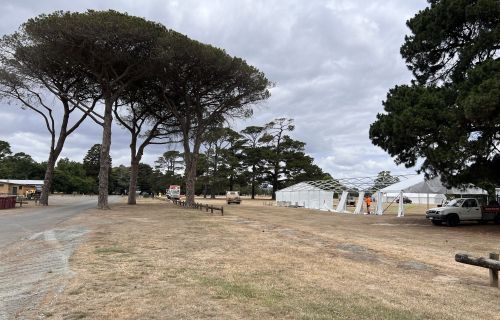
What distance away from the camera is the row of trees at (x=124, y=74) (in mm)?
29656

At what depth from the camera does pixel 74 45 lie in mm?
30031

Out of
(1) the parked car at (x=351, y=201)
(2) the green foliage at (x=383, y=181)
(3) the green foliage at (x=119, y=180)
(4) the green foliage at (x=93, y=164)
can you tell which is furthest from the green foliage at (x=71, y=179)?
(2) the green foliage at (x=383, y=181)

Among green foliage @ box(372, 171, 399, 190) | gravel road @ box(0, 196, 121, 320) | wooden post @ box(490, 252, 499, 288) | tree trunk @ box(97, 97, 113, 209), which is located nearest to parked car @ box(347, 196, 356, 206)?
green foliage @ box(372, 171, 399, 190)

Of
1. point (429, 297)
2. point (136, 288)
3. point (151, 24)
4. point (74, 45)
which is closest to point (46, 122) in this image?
point (74, 45)

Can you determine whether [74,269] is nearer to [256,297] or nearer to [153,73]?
[256,297]

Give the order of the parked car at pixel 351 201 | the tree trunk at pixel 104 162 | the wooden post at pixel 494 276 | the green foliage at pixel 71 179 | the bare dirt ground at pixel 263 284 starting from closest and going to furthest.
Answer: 1. the bare dirt ground at pixel 263 284
2. the wooden post at pixel 494 276
3. the tree trunk at pixel 104 162
4. the parked car at pixel 351 201
5. the green foliage at pixel 71 179

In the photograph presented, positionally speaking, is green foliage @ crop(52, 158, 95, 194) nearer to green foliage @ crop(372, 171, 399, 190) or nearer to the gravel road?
green foliage @ crop(372, 171, 399, 190)

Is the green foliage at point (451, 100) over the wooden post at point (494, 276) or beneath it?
over

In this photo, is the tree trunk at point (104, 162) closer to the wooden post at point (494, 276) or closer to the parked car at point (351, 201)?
the wooden post at point (494, 276)

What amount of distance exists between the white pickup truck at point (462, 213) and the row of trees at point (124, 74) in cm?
1934

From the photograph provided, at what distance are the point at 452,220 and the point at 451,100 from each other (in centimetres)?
792

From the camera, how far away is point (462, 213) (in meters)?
24.8

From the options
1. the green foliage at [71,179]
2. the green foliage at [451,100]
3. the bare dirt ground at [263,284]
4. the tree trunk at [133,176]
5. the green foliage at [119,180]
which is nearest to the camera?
the bare dirt ground at [263,284]

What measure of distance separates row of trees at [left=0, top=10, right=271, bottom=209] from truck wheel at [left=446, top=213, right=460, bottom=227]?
65.4ft
